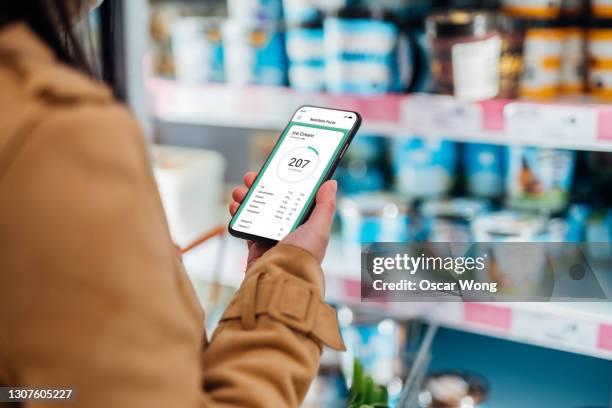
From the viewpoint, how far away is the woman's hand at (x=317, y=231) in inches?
30.0

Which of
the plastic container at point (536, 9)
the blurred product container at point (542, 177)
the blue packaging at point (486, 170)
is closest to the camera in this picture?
the plastic container at point (536, 9)

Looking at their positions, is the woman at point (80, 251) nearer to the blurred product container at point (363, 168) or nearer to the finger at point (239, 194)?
the finger at point (239, 194)

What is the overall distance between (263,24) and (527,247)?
0.84 m

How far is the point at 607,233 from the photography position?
1343 mm

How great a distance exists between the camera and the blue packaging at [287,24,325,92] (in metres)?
1.47

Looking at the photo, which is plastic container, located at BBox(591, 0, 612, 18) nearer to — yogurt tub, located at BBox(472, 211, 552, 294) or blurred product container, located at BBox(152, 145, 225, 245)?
yogurt tub, located at BBox(472, 211, 552, 294)

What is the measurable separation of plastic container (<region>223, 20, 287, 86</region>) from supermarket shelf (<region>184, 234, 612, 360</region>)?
0.40 m

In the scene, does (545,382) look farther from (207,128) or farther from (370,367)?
(207,128)

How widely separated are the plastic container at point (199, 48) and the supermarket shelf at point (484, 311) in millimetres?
416

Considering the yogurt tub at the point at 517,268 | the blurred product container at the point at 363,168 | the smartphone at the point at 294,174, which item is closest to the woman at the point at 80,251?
the smartphone at the point at 294,174

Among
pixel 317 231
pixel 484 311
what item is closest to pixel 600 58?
pixel 484 311

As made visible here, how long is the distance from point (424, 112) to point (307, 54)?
305 mm

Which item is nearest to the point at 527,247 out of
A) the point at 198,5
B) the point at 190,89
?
the point at 190,89

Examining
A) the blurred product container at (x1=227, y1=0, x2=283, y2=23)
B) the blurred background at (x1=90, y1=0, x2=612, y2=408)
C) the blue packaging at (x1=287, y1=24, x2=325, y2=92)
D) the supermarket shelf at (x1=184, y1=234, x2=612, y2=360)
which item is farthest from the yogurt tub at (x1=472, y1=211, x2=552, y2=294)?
the blurred product container at (x1=227, y1=0, x2=283, y2=23)
